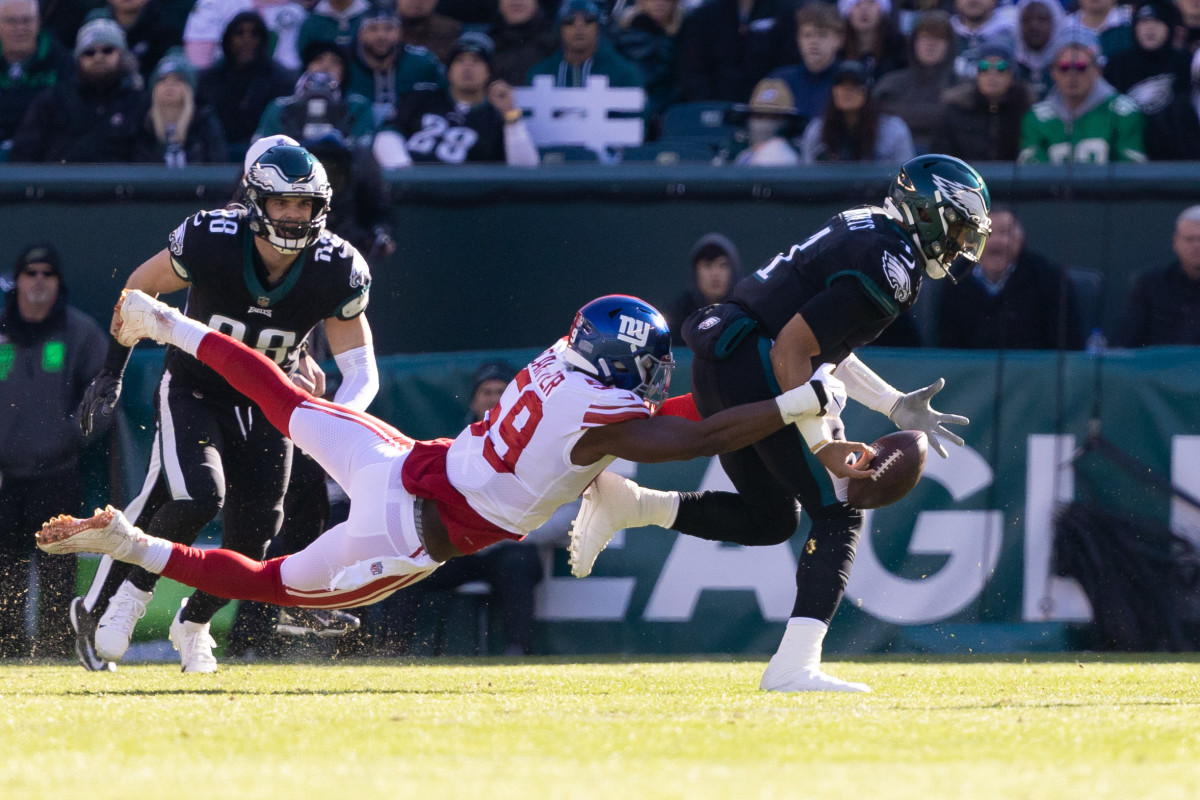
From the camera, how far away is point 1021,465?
7523 millimetres

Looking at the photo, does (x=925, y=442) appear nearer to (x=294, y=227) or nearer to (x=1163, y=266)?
(x=294, y=227)

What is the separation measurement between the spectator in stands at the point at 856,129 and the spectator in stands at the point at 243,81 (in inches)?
119

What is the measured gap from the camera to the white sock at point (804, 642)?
189 inches

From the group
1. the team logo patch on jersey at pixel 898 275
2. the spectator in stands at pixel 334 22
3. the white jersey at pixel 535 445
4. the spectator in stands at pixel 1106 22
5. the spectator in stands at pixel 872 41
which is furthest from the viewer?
the spectator in stands at pixel 334 22

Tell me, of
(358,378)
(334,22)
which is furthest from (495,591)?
(334,22)

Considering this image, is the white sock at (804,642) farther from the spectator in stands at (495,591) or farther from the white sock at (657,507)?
the spectator in stands at (495,591)

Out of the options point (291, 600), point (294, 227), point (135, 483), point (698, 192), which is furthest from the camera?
point (698, 192)

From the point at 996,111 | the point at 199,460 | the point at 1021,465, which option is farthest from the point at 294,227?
the point at 996,111

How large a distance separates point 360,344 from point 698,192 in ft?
9.25

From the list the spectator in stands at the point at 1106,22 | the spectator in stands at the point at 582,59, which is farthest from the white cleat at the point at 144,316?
the spectator in stands at the point at 1106,22

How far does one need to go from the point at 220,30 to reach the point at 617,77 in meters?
2.56

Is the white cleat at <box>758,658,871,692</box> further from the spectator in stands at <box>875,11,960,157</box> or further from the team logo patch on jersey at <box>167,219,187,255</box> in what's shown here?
the spectator in stands at <box>875,11,960,157</box>

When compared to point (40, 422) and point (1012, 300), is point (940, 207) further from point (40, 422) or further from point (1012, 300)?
point (40, 422)

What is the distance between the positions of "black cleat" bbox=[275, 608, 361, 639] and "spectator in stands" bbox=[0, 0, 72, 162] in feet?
13.3
